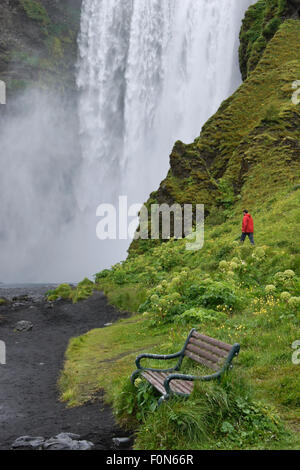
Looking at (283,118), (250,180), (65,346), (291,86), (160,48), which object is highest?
(160,48)

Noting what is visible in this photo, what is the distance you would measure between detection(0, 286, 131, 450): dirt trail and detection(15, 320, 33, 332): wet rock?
23cm

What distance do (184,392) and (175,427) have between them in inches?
19.9

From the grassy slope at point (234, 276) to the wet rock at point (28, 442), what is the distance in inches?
47.7

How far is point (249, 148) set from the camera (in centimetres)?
2525

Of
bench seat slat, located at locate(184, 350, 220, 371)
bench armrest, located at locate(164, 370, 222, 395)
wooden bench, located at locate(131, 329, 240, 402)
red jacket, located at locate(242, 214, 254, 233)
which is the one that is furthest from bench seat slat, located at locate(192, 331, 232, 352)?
red jacket, located at locate(242, 214, 254, 233)

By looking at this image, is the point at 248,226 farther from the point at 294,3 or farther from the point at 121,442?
the point at 294,3

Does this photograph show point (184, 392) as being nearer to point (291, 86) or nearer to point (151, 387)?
point (151, 387)

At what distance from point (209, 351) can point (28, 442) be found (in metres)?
2.75

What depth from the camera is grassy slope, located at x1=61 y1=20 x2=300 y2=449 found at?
6.07 meters

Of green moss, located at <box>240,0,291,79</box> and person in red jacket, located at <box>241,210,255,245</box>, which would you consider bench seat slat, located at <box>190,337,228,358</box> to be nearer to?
person in red jacket, located at <box>241,210,255,245</box>

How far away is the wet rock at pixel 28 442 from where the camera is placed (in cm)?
520

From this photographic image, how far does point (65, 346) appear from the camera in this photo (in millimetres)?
13133

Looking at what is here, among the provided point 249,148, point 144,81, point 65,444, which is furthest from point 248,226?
point 144,81
